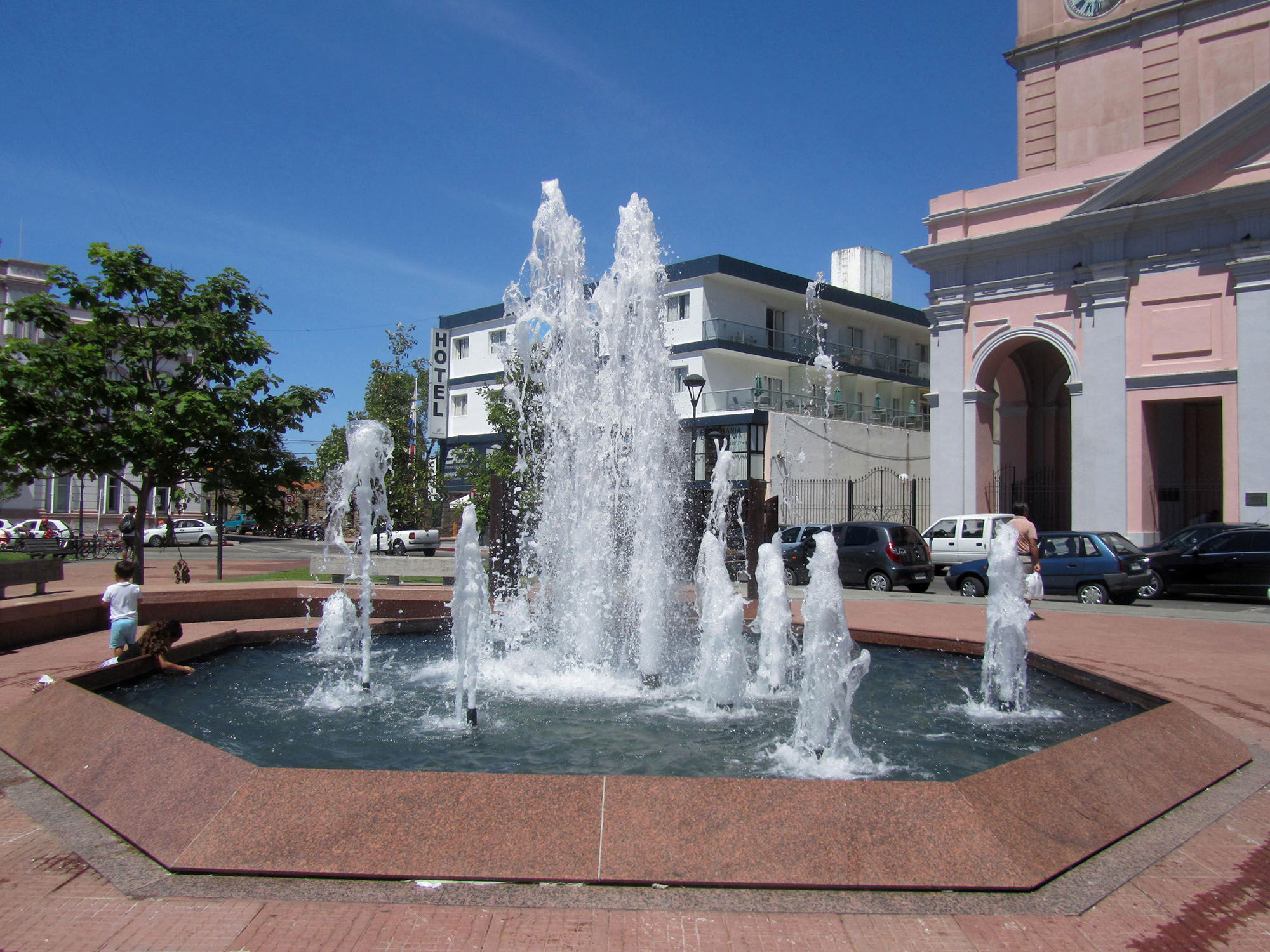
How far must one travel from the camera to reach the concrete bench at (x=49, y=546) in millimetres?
29281

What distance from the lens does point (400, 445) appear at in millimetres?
35500

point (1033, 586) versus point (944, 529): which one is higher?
point (944, 529)

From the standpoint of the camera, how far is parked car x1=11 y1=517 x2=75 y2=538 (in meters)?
32.3

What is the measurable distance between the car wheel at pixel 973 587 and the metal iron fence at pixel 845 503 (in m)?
10.3

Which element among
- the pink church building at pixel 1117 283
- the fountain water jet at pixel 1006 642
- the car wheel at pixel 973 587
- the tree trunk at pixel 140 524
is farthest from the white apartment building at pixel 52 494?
the fountain water jet at pixel 1006 642

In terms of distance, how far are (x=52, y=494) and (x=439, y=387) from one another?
73.9 ft

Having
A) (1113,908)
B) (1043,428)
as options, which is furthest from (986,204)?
(1113,908)

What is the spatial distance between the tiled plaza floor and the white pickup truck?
96.8ft

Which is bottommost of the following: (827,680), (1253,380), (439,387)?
(827,680)

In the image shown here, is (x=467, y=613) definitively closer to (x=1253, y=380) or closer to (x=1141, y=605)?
(x=1141, y=605)

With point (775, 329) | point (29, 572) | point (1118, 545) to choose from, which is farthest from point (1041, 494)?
point (29, 572)

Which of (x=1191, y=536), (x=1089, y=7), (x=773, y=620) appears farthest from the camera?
(x=1089, y=7)

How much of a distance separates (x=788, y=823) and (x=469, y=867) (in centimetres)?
137

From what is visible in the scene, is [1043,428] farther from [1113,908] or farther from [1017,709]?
[1113,908]
